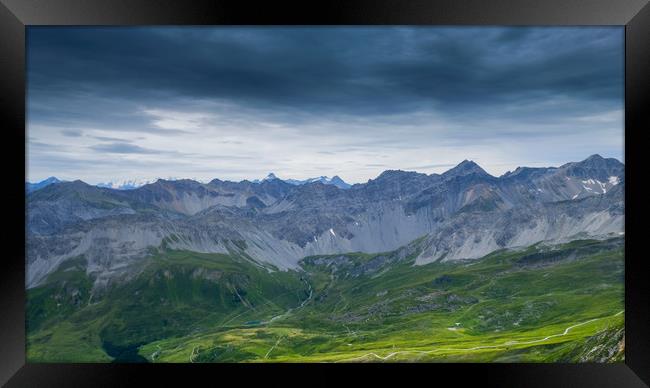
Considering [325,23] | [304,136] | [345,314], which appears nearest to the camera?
[325,23]

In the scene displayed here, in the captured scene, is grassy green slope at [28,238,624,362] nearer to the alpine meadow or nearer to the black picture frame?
the alpine meadow

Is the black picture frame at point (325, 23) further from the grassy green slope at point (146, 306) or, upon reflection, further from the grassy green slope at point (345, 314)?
the grassy green slope at point (146, 306)

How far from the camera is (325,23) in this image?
268 inches

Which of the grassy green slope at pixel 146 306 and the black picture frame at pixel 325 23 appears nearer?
the black picture frame at pixel 325 23

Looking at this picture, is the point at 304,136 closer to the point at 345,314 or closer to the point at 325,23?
the point at 345,314

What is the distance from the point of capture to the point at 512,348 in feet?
270

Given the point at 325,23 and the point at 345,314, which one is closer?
the point at 325,23

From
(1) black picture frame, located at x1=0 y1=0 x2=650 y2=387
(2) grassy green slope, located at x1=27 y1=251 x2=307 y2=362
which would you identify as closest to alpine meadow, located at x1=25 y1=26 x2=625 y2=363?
(2) grassy green slope, located at x1=27 y1=251 x2=307 y2=362

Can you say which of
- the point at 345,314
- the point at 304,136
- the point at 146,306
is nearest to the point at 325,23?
the point at 345,314

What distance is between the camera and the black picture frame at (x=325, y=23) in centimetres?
652

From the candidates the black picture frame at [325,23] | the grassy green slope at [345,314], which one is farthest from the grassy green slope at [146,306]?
the black picture frame at [325,23]

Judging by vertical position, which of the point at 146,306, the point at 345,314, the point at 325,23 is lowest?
the point at 345,314

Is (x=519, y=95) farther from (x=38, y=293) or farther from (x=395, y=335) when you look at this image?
(x=38, y=293)

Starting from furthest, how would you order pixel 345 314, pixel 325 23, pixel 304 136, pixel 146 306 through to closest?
pixel 304 136, pixel 345 314, pixel 146 306, pixel 325 23
